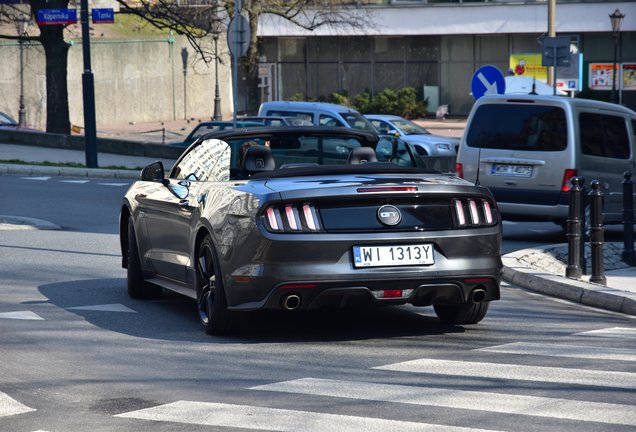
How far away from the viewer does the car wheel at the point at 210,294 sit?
899cm

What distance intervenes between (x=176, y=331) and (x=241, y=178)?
113cm

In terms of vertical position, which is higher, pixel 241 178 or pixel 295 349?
pixel 241 178

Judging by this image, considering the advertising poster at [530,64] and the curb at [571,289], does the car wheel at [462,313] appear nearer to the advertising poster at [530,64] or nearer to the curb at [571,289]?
the curb at [571,289]

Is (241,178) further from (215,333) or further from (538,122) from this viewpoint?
(538,122)

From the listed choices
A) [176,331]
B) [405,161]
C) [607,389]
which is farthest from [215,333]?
[405,161]

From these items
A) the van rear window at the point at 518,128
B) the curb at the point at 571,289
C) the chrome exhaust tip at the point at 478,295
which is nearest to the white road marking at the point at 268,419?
the chrome exhaust tip at the point at 478,295

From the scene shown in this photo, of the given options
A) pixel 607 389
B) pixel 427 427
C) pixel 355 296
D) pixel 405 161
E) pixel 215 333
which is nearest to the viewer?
pixel 427 427

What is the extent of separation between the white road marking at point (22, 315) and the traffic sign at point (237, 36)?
13.0 meters

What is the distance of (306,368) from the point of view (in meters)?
7.91

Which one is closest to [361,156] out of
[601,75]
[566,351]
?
[566,351]

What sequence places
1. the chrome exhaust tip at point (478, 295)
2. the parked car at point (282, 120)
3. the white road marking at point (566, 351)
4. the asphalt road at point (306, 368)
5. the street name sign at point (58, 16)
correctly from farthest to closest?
the parked car at point (282, 120) < the street name sign at point (58, 16) < the chrome exhaust tip at point (478, 295) < the white road marking at point (566, 351) < the asphalt road at point (306, 368)

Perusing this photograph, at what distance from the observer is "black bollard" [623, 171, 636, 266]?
47.7 feet

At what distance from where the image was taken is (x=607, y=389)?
283 inches

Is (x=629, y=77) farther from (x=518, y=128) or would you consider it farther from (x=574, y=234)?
(x=574, y=234)
